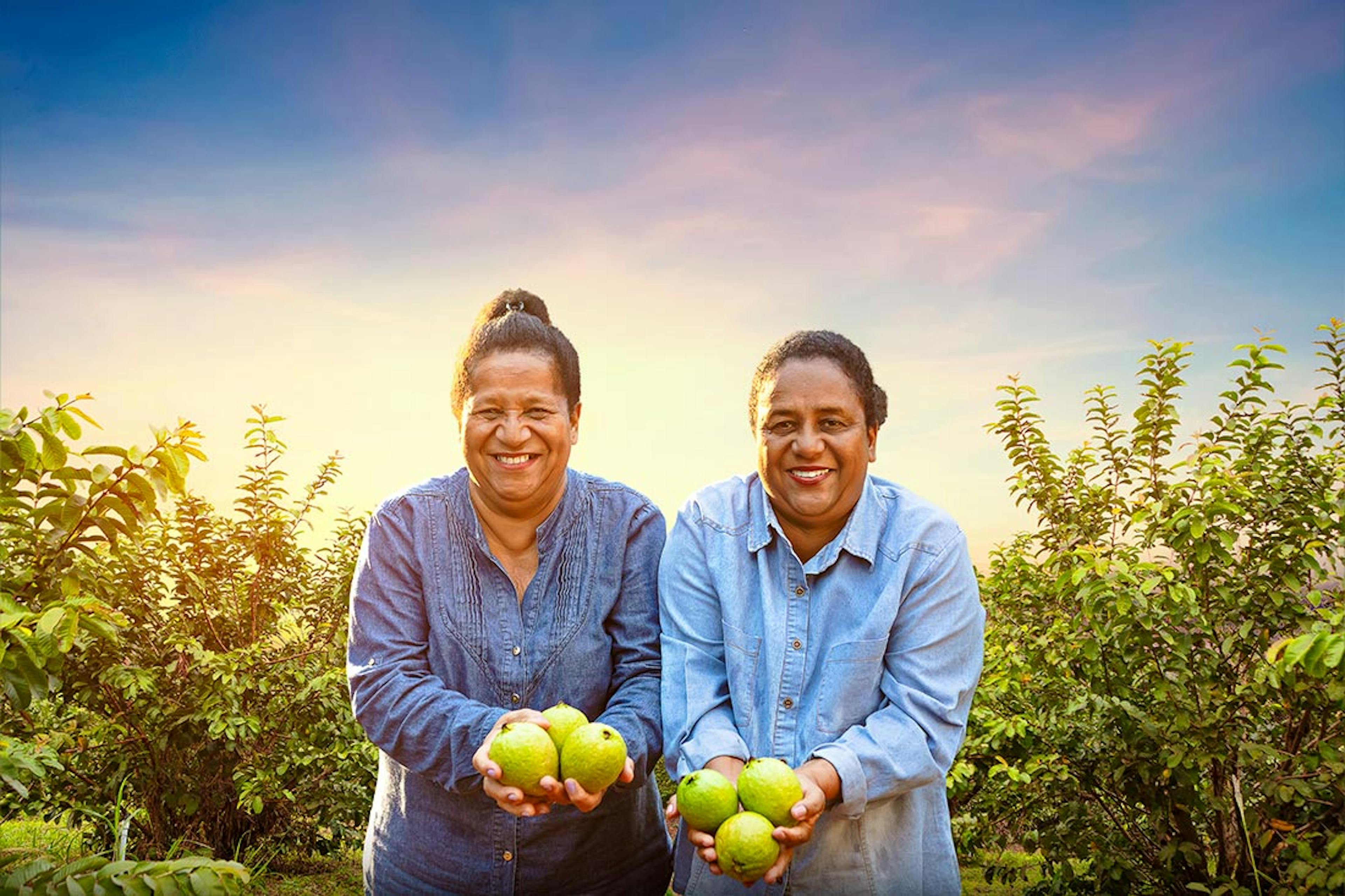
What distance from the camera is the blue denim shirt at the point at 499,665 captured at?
3.26 m

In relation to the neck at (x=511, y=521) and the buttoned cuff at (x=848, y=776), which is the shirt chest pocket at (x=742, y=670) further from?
the neck at (x=511, y=521)

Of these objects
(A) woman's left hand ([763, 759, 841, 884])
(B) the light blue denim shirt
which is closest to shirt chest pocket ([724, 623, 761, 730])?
(B) the light blue denim shirt

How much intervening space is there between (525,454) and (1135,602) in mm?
3296

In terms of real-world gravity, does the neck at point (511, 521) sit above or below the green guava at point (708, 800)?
above

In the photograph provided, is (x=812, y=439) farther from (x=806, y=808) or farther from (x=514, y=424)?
(x=806, y=808)

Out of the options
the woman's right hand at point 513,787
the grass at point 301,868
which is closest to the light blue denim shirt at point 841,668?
the woman's right hand at point 513,787

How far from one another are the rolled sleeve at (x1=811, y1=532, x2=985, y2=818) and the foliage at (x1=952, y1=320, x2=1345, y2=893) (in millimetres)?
2086

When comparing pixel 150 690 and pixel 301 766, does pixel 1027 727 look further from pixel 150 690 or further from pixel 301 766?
pixel 150 690

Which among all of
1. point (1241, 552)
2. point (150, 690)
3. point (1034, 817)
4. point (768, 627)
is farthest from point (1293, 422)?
point (150, 690)

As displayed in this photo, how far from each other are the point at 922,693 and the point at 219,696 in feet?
15.5

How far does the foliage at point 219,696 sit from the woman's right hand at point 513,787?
11.2 ft

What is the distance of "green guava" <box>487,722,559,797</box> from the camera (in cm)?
284

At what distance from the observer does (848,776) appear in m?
2.83

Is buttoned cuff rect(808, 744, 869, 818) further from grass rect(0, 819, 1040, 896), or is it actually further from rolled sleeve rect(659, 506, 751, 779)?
grass rect(0, 819, 1040, 896)
